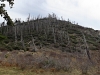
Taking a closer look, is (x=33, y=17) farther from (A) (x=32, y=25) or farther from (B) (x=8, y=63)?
(B) (x=8, y=63)

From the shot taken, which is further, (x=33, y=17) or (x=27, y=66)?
(x=33, y=17)

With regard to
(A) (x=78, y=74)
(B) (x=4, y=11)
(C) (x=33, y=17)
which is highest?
(C) (x=33, y=17)

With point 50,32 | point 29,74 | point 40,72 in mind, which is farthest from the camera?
point 50,32

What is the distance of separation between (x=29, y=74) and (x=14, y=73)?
3.05 ft

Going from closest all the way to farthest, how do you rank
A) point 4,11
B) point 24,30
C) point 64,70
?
point 64,70
point 4,11
point 24,30

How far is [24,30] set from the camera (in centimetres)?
9312

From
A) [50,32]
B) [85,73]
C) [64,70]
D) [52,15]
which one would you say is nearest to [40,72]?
[64,70]

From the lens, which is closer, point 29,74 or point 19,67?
point 29,74

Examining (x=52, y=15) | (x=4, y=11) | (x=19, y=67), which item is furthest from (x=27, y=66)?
(x=52, y=15)

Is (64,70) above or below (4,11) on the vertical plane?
below

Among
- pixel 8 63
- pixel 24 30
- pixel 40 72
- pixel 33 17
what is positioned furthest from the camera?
pixel 33 17

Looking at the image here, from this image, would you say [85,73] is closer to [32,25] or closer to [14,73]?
[14,73]

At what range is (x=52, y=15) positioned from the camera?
108 m

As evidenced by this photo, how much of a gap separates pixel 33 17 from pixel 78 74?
97.7 metres
